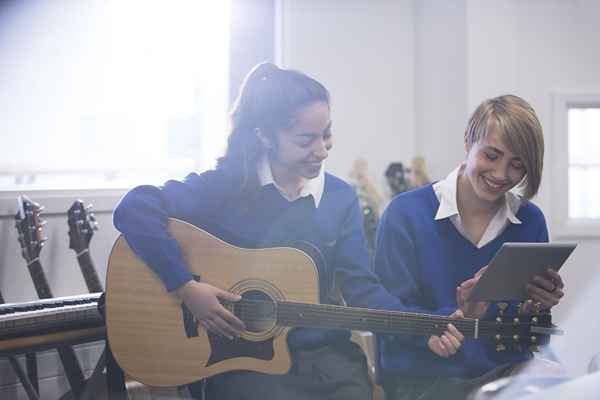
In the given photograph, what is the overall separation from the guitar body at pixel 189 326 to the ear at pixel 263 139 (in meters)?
0.21

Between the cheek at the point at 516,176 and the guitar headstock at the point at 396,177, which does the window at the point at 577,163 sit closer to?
the guitar headstock at the point at 396,177

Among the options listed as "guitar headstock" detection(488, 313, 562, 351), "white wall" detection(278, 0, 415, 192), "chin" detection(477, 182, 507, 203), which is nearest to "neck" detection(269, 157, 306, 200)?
"chin" detection(477, 182, 507, 203)

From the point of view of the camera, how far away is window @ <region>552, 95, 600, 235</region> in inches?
74.9

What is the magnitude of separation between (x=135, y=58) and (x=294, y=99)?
98 centimetres

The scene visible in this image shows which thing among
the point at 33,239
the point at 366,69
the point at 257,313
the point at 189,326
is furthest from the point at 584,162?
the point at 33,239

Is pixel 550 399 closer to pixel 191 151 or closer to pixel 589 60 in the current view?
pixel 191 151

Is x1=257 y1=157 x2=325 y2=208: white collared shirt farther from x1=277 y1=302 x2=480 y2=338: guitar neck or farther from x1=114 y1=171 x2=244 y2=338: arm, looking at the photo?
x1=277 y1=302 x2=480 y2=338: guitar neck

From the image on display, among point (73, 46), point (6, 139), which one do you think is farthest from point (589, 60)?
point (6, 139)

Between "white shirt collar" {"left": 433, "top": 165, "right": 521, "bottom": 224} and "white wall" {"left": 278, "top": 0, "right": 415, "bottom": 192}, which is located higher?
"white wall" {"left": 278, "top": 0, "right": 415, "bottom": 192}

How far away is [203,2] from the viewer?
2043 mm

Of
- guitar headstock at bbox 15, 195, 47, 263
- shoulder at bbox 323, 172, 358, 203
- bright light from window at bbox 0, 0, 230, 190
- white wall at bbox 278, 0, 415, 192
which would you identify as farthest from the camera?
white wall at bbox 278, 0, 415, 192

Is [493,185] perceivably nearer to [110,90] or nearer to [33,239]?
[33,239]

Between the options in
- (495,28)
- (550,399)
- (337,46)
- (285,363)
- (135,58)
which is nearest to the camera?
(550,399)

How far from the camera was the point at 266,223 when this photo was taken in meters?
1.25
